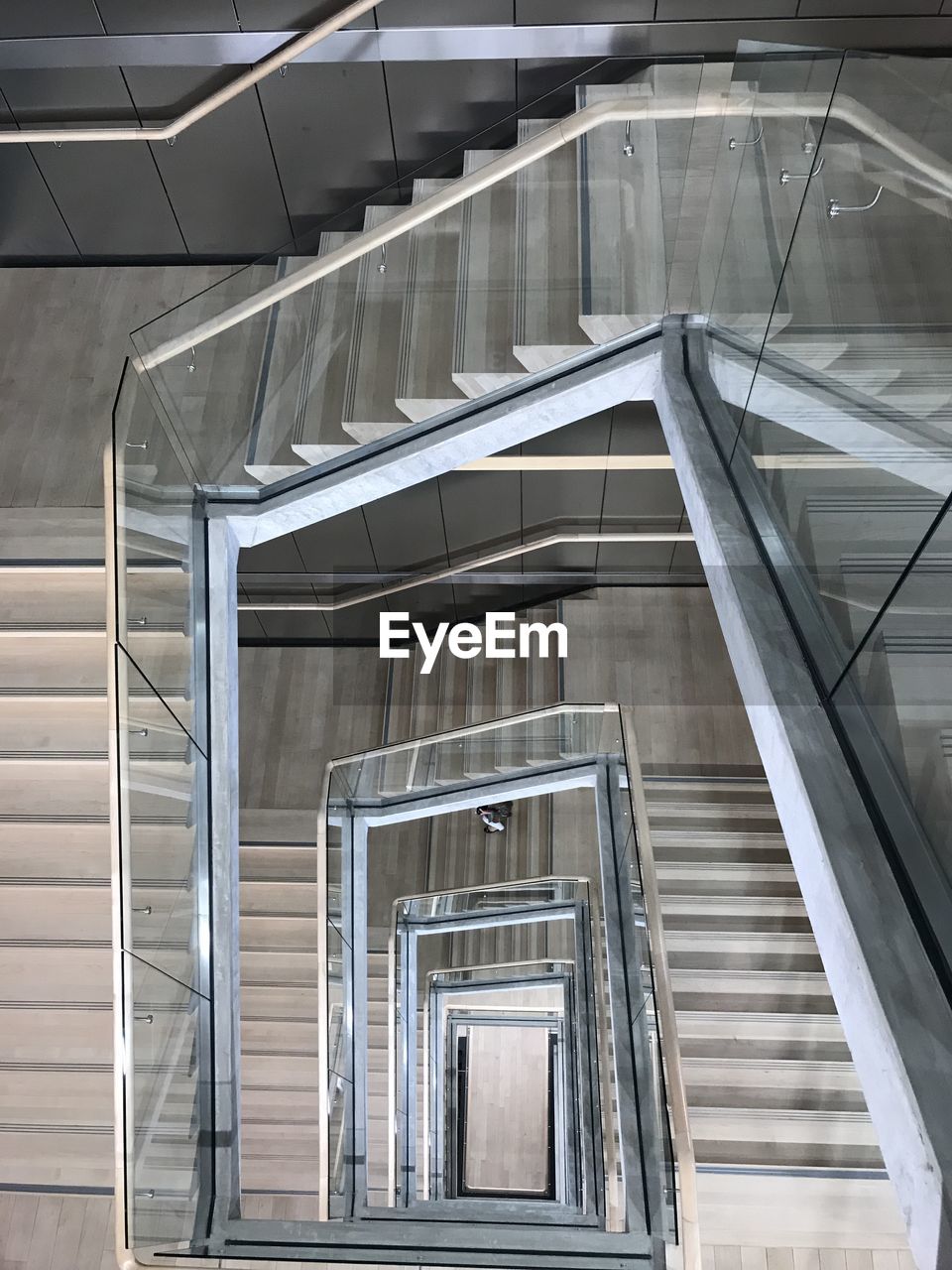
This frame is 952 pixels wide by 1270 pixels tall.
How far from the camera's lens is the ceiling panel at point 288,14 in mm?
4559

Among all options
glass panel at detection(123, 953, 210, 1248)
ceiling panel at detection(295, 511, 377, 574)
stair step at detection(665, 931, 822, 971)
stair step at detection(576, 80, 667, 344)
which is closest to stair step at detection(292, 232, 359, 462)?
stair step at detection(576, 80, 667, 344)

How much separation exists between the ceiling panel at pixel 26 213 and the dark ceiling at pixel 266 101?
0.04 ft

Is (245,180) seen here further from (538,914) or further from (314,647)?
(538,914)

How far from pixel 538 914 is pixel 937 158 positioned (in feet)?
20.9

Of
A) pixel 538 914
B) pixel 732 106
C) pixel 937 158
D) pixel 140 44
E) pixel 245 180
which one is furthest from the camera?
pixel 538 914

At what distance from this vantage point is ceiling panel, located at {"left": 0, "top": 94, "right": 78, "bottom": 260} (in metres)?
5.23

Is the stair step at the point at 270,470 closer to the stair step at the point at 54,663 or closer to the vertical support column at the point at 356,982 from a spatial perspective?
the stair step at the point at 54,663

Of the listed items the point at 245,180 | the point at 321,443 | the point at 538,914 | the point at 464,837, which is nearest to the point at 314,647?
the point at 464,837

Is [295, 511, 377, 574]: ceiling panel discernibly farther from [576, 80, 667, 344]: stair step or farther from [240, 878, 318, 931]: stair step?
[576, 80, 667, 344]: stair step

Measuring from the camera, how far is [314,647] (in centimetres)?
777

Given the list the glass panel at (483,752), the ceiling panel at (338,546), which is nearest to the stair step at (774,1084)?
the glass panel at (483,752)

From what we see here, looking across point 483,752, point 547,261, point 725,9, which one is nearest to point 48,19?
point 547,261

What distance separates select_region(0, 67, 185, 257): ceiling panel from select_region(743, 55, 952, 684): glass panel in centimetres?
424

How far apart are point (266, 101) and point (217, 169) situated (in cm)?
49
